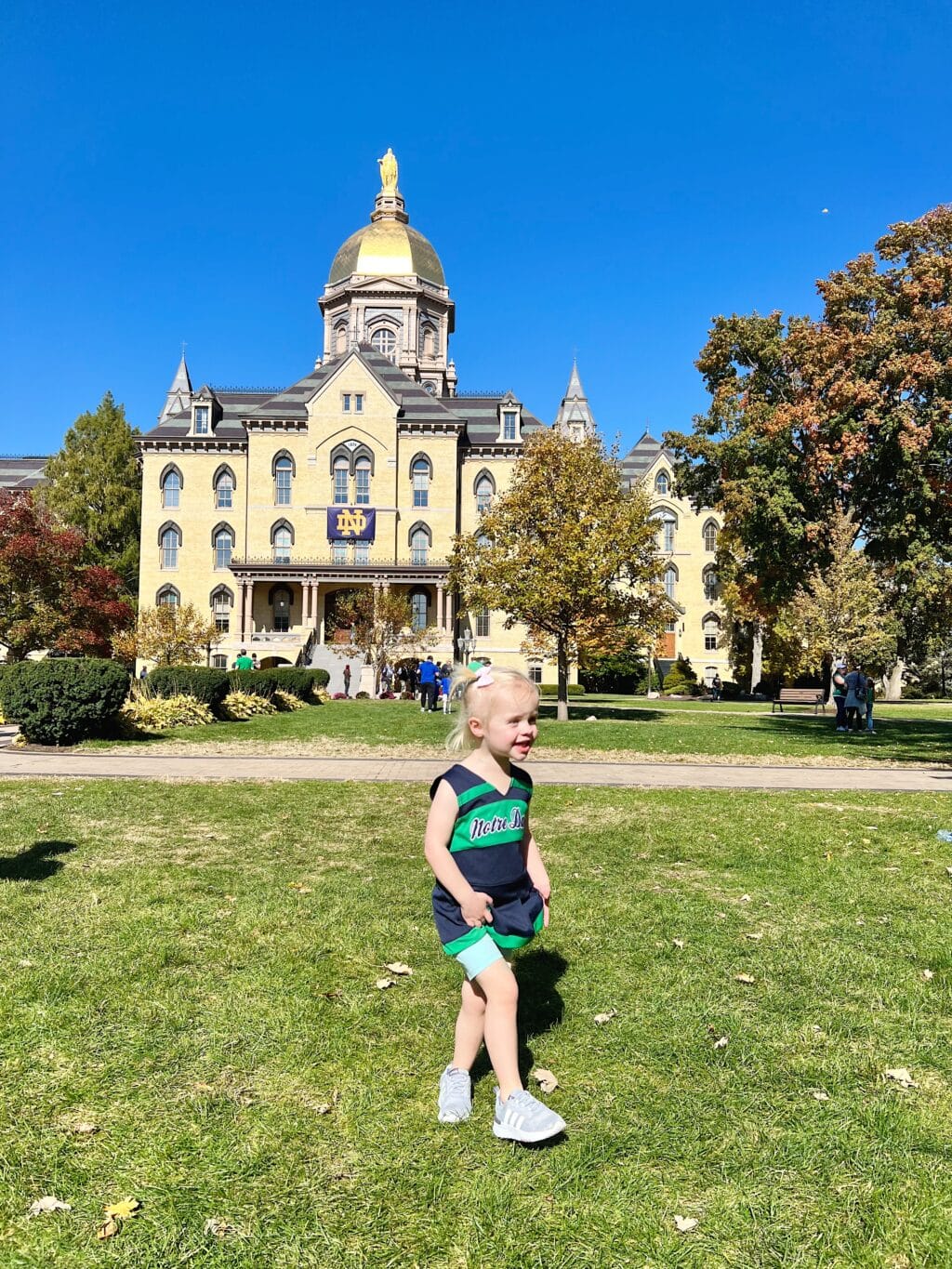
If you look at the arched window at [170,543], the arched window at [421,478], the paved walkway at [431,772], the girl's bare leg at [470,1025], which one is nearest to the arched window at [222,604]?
the arched window at [170,543]

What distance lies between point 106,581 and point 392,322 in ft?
122

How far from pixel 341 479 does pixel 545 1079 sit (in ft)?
161

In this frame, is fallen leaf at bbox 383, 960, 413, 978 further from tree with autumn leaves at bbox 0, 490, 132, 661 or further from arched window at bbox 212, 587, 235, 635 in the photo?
arched window at bbox 212, 587, 235, 635

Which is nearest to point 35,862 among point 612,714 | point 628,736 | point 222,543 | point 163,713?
point 163,713

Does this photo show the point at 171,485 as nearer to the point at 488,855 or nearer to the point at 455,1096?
the point at 488,855

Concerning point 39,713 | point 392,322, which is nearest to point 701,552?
point 392,322

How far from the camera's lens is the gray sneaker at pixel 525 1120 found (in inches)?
116

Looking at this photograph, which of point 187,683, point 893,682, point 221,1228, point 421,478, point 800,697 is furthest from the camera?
point 893,682

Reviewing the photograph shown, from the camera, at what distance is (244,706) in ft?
72.2

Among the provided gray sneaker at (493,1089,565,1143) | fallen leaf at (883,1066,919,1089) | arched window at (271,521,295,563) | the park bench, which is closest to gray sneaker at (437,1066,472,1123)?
gray sneaker at (493,1089,565,1143)

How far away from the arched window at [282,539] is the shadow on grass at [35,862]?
44.3 m

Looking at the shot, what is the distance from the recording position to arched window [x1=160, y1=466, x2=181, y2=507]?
5191cm

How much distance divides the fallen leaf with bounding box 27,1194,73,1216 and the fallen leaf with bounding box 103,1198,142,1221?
0.12 meters

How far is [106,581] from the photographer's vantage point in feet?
105
